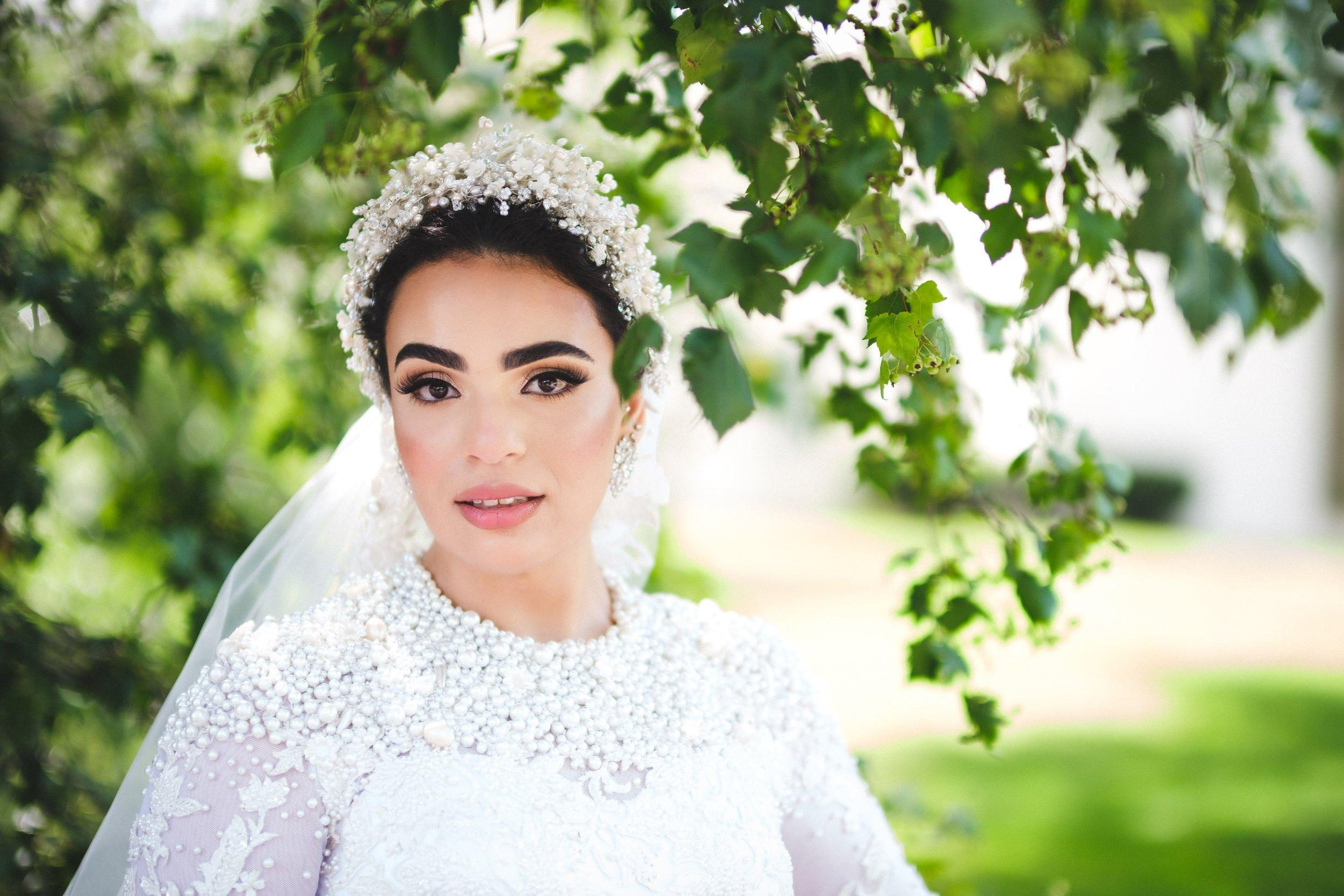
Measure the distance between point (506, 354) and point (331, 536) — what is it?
1.97ft

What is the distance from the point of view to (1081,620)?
20.4ft

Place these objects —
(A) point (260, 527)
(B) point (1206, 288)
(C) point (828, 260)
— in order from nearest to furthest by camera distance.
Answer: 1. (B) point (1206, 288)
2. (C) point (828, 260)
3. (A) point (260, 527)

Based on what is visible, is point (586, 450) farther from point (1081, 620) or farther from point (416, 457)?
point (1081, 620)

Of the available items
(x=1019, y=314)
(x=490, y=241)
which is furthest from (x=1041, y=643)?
(x=490, y=241)

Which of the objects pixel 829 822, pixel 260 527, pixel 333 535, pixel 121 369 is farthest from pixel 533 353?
pixel 260 527

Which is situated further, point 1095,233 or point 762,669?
point 762,669

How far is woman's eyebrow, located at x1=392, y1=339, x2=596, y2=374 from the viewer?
5.83 feet

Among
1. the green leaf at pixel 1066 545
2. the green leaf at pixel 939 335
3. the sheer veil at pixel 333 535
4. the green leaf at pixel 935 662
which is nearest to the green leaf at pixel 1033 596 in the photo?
the green leaf at pixel 1066 545

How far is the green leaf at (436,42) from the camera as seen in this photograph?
1440mm

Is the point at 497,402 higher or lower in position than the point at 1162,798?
lower

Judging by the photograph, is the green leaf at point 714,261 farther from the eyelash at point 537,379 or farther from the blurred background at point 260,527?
the eyelash at point 537,379

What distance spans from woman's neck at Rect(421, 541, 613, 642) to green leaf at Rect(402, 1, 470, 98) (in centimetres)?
83

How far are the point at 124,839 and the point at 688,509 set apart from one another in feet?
49.3

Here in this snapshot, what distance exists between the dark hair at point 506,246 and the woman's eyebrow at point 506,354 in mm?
123
